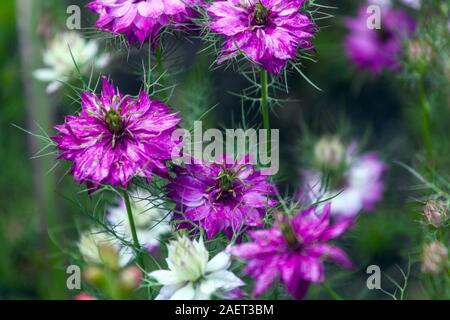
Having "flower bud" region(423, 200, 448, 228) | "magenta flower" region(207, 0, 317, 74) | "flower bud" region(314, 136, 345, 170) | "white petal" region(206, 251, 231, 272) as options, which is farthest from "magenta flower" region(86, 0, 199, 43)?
"flower bud" region(314, 136, 345, 170)

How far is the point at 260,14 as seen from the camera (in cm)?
104

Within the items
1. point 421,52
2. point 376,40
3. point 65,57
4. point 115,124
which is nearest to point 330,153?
point 421,52

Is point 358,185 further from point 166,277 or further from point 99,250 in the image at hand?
point 166,277

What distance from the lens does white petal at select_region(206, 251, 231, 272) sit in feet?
3.09

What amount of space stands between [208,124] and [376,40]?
473mm

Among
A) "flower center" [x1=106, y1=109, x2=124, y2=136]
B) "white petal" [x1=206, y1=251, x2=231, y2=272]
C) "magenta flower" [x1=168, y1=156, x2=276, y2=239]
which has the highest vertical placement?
"flower center" [x1=106, y1=109, x2=124, y2=136]

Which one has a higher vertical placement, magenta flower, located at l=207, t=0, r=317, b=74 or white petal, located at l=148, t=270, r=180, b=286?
magenta flower, located at l=207, t=0, r=317, b=74

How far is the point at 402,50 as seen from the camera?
158 cm

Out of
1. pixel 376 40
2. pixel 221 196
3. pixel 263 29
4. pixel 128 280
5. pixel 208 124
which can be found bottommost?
pixel 128 280

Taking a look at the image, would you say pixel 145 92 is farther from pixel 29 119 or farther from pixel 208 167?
pixel 29 119

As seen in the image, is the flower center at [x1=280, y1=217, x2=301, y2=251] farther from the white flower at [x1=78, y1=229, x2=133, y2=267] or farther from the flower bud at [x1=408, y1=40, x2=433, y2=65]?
the flower bud at [x1=408, y1=40, x2=433, y2=65]

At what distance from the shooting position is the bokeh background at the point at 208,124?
1.84 m
